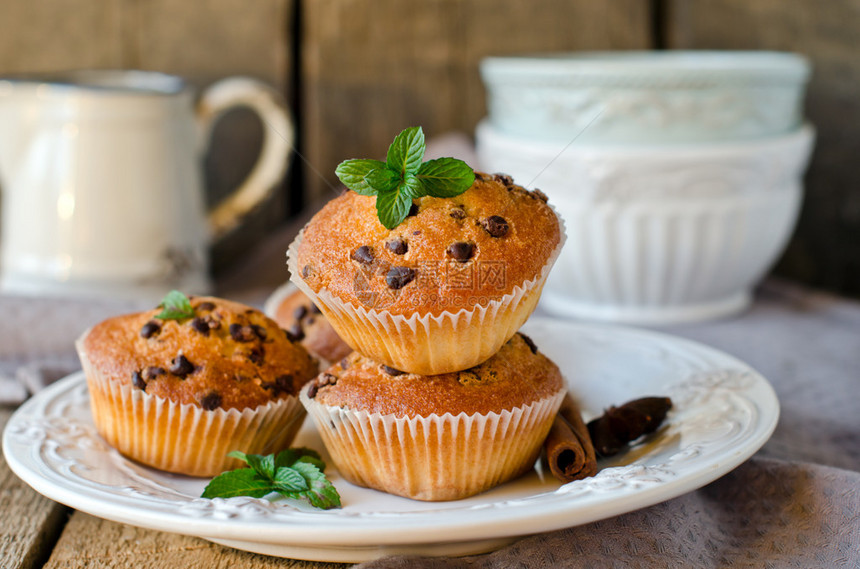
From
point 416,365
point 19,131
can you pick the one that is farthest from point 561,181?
point 19,131

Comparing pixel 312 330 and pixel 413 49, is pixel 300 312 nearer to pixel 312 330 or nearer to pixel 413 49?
pixel 312 330

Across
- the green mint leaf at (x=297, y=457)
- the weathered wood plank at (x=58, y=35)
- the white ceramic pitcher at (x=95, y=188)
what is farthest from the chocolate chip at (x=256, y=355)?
the weathered wood plank at (x=58, y=35)

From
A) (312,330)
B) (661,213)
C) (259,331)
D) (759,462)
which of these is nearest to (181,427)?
(259,331)

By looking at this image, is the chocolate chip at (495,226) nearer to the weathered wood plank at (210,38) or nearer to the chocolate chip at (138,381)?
the chocolate chip at (138,381)

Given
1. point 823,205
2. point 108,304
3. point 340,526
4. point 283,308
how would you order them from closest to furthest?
point 340,526 < point 283,308 < point 108,304 < point 823,205

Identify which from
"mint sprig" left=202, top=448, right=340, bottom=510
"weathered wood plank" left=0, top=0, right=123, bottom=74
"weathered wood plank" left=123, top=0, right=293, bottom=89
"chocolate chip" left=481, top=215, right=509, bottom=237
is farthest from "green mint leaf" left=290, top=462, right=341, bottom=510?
"weathered wood plank" left=0, top=0, right=123, bottom=74

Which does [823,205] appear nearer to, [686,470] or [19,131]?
[686,470]

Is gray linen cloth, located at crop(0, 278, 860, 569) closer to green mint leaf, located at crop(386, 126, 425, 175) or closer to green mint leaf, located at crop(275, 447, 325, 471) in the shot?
green mint leaf, located at crop(275, 447, 325, 471)
